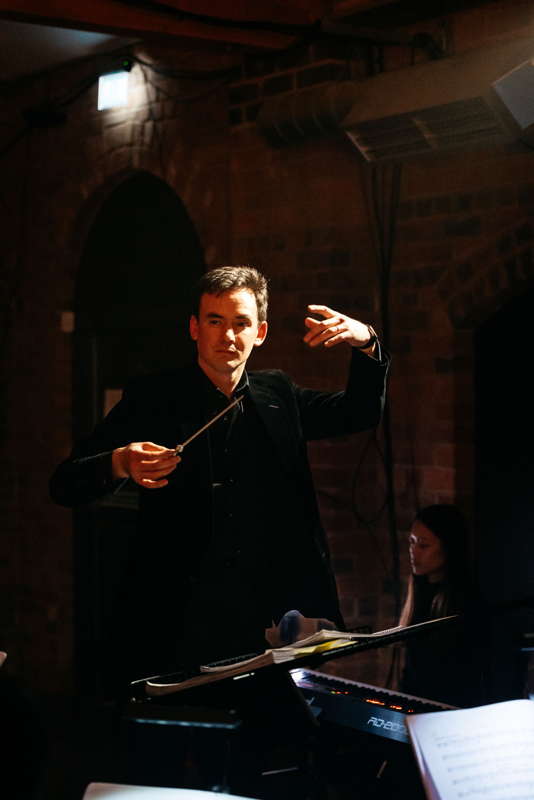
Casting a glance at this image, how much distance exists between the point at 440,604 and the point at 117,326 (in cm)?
256

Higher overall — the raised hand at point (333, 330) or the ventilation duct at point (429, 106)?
the ventilation duct at point (429, 106)

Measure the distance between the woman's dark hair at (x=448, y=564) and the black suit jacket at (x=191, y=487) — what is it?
0.80 metres

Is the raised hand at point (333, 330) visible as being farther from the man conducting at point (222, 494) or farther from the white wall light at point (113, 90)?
the white wall light at point (113, 90)

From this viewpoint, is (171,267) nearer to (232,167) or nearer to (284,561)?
(232,167)

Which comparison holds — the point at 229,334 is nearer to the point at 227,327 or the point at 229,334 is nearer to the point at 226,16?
the point at 227,327

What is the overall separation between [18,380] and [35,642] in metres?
1.40

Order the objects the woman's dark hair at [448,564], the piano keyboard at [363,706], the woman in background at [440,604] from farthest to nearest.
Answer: the woman's dark hair at [448,564] < the woman in background at [440,604] < the piano keyboard at [363,706]

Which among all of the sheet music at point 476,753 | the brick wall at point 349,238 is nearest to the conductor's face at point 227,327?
the sheet music at point 476,753

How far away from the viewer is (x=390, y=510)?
3.75 meters

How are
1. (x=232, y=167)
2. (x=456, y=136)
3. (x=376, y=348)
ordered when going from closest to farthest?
(x=376, y=348)
(x=456, y=136)
(x=232, y=167)

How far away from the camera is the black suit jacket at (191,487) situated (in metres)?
2.39

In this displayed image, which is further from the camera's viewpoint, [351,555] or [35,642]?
[35,642]

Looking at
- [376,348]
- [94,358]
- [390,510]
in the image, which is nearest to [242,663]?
[376,348]

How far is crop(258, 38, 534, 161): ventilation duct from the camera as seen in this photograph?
120 inches
